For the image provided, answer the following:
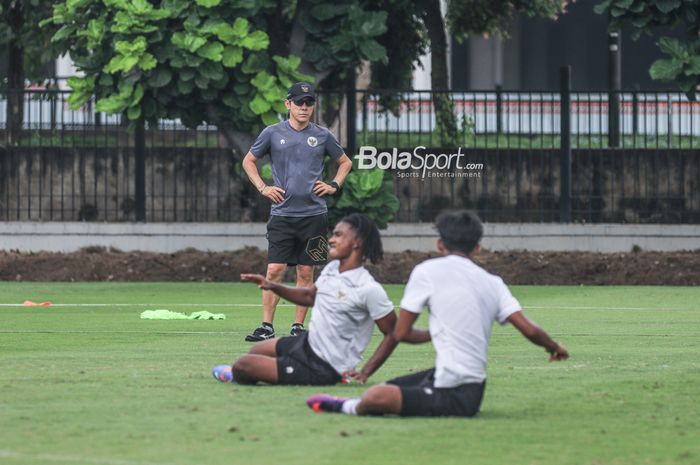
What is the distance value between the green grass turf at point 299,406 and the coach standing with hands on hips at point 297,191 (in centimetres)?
82

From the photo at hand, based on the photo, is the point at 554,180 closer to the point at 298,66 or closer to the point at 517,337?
the point at 298,66

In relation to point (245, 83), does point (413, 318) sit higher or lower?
lower

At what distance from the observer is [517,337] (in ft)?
47.6

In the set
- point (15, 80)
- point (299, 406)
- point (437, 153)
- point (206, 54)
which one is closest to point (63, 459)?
point (299, 406)

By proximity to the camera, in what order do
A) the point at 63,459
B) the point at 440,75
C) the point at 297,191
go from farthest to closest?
the point at 440,75
the point at 297,191
the point at 63,459

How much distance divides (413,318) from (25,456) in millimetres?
2256

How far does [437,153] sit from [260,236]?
114 inches

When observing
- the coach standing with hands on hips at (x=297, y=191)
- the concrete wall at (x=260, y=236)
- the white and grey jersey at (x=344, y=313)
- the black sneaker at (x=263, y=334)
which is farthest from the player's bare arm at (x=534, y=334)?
the concrete wall at (x=260, y=236)

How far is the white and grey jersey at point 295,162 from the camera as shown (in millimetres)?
14203

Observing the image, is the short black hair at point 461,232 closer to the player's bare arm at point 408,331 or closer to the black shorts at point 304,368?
the player's bare arm at point 408,331

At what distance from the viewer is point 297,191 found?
14219mm

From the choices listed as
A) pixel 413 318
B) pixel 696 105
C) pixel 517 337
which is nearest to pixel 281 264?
pixel 517 337

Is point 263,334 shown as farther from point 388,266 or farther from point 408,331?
point 388,266

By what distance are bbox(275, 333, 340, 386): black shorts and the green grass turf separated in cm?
11
